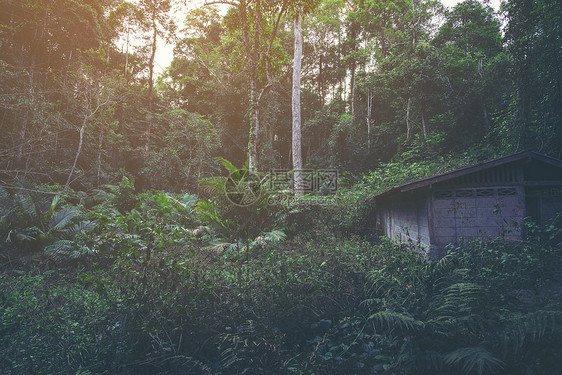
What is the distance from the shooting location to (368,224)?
35.9 feet

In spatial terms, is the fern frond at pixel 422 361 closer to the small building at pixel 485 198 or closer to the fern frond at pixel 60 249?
the small building at pixel 485 198

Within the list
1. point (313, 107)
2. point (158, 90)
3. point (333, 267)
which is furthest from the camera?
point (313, 107)

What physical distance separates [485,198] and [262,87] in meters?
17.1

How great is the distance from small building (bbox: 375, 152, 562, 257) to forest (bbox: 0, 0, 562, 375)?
0.74m

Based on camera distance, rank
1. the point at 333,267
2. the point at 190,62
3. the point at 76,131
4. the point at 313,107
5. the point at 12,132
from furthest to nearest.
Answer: the point at 313,107 → the point at 190,62 → the point at 76,131 → the point at 12,132 → the point at 333,267

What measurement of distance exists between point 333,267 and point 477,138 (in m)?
16.7

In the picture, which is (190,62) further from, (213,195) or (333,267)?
(333,267)

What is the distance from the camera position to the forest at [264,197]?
2828 mm

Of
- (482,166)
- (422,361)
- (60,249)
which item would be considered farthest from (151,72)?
(422,361)

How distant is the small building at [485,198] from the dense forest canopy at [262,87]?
96.8 inches

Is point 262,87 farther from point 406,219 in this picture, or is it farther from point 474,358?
point 474,358

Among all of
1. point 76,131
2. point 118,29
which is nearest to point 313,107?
point 118,29

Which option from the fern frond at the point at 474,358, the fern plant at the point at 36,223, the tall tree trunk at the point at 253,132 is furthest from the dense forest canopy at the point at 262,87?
the fern frond at the point at 474,358

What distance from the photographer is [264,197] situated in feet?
30.9
